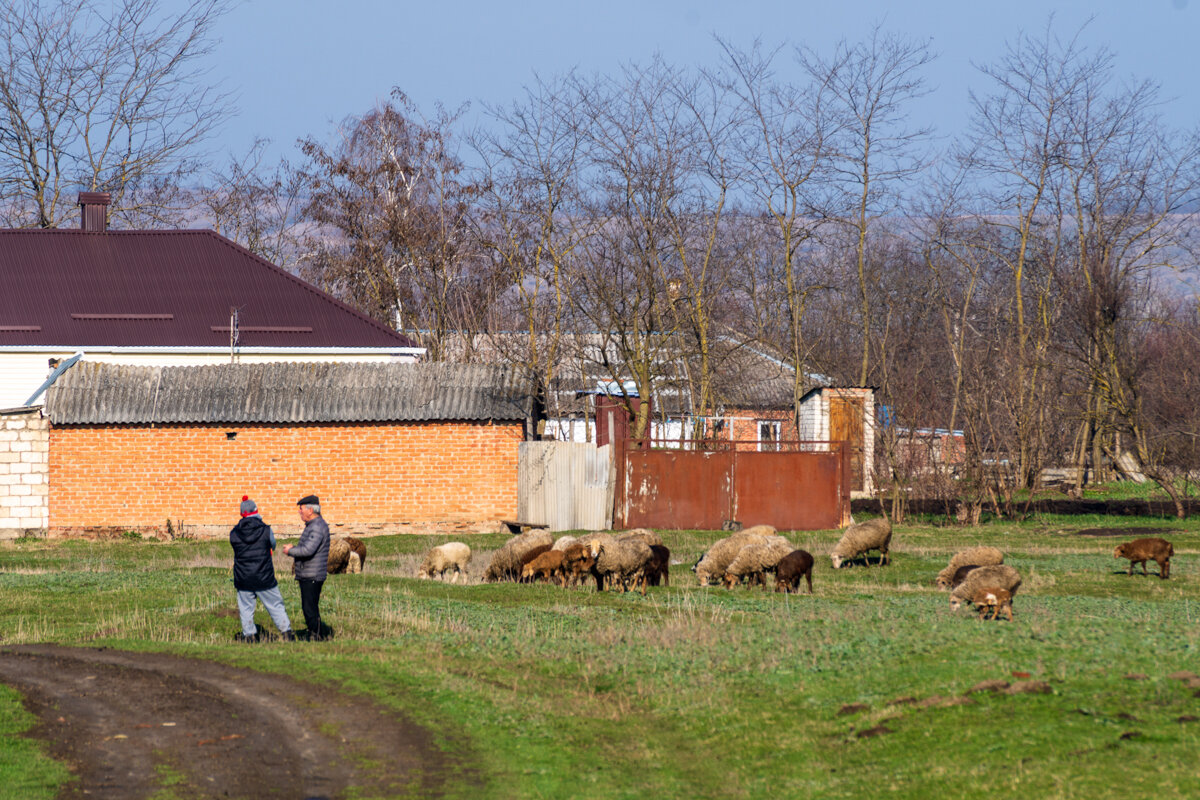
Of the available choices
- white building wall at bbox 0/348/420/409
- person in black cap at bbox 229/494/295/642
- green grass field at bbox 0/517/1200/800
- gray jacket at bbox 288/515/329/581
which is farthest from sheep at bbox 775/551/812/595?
white building wall at bbox 0/348/420/409

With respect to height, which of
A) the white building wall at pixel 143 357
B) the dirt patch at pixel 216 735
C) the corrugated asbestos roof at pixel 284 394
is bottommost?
the dirt patch at pixel 216 735

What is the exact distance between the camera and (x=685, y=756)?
9812 millimetres

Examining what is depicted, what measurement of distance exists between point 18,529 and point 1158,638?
86.8 ft

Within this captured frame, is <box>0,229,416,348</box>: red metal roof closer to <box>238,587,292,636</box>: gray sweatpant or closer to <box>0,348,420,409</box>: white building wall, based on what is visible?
<box>0,348,420,409</box>: white building wall

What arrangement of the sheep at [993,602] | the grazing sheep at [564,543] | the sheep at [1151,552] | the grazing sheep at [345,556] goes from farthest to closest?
the grazing sheep at [345,556] < the sheep at [1151,552] < the grazing sheep at [564,543] < the sheep at [993,602]

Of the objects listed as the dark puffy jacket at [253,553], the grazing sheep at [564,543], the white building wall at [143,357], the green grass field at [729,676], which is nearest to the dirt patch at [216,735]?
the green grass field at [729,676]

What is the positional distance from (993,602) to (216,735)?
31.0ft

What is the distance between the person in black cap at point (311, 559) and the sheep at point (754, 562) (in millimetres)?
7515

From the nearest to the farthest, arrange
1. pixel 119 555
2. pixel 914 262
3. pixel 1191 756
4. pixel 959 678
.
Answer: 1. pixel 1191 756
2. pixel 959 678
3. pixel 119 555
4. pixel 914 262

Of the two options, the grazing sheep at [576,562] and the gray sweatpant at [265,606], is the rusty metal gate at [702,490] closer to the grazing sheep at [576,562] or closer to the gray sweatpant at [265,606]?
the grazing sheep at [576,562]

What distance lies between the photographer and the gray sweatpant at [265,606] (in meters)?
14.4

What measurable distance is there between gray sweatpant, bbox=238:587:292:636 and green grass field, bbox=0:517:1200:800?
453 millimetres

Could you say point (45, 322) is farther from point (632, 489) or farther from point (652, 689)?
point (652, 689)

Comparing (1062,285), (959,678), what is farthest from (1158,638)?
(1062,285)
